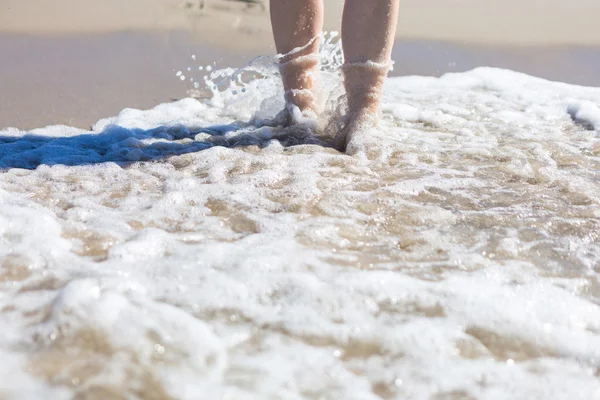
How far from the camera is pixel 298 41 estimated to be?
260 cm

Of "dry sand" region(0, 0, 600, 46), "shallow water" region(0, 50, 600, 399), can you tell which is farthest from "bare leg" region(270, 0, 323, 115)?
"dry sand" region(0, 0, 600, 46)

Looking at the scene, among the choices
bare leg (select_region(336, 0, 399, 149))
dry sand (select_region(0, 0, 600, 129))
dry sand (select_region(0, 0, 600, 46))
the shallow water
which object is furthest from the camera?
dry sand (select_region(0, 0, 600, 46))

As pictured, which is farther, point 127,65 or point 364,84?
point 127,65

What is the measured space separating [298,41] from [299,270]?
143cm

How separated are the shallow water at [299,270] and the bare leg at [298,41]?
26 cm

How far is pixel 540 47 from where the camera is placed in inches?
182

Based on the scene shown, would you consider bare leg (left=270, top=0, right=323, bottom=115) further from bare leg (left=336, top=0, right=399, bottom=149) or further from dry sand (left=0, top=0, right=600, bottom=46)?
dry sand (left=0, top=0, right=600, bottom=46)

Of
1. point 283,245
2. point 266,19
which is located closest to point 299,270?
point 283,245

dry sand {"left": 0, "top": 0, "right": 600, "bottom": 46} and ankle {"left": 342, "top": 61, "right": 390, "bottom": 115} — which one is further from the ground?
ankle {"left": 342, "top": 61, "right": 390, "bottom": 115}

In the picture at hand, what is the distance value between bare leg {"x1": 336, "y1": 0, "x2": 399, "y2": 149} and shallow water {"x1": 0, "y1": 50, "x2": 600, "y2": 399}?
12 cm

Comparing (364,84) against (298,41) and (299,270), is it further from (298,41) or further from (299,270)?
(299,270)

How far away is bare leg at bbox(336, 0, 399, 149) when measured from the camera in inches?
95.9

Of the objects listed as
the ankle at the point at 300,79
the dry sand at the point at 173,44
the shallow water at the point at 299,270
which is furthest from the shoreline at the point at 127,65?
the ankle at the point at 300,79

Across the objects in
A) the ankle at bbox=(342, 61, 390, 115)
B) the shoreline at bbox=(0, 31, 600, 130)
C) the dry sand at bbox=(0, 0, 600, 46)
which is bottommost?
the shoreline at bbox=(0, 31, 600, 130)
